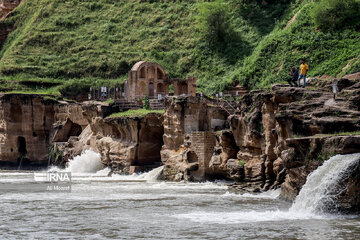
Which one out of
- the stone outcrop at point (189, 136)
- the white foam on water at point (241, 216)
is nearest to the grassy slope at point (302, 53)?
the stone outcrop at point (189, 136)

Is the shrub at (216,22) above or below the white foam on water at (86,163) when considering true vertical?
above

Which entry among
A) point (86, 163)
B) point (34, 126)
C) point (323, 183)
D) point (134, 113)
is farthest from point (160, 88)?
point (323, 183)

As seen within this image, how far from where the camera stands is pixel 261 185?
32.7m

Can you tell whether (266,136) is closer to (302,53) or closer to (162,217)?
(162,217)

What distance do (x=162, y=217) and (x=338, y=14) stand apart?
125 feet

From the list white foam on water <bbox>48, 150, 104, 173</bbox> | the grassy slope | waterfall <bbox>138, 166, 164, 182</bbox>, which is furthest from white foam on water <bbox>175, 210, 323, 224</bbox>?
white foam on water <bbox>48, 150, 104, 173</bbox>

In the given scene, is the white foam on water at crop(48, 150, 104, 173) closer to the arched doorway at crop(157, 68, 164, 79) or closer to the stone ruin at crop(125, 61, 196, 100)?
the stone ruin at crop(125, 61, 196, 100)

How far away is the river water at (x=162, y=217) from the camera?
19031 mm

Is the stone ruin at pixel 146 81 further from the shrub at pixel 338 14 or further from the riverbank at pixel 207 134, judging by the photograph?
the shrub at pixel 338 14

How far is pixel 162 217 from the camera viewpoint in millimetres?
23031

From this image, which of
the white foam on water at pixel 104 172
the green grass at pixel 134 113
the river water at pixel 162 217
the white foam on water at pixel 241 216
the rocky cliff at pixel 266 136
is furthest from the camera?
the white foam on water at pixel 104 172

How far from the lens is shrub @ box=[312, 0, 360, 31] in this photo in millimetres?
54094

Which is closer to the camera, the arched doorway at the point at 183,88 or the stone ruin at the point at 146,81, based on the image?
the arched doorway at the point at 183,88

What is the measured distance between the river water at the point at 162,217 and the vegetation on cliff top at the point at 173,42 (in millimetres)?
22668
